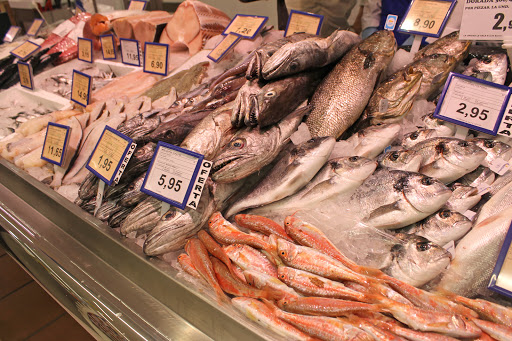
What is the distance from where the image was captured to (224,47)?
9.70 feet

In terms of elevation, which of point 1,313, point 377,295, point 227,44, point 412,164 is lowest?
point 1,313

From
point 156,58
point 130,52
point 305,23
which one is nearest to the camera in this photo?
point 305,23

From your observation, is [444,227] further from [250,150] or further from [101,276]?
[101,276]

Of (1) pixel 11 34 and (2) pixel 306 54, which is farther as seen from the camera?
(1) pixel 11 34

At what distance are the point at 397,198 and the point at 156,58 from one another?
9.10 feet

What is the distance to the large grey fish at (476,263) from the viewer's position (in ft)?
3.92

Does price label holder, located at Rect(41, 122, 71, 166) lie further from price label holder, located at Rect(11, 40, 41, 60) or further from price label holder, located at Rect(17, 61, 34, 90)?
price label holder, located at Rect(11, 40, 41, 60)

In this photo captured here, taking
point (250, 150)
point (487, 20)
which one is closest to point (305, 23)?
point (487, 20)

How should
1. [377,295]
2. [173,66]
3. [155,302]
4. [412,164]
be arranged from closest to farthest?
[377,295] → [155,302] → [412,164] → [173,66]

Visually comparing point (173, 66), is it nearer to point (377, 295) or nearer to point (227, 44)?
point (227, 44)

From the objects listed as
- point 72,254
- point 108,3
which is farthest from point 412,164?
point 108,3

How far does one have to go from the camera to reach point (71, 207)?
187 centimetres

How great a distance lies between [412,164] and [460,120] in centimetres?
46

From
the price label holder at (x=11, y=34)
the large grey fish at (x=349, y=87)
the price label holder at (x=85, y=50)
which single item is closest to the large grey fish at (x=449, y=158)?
the large grey fish at (x=349, y=87)
